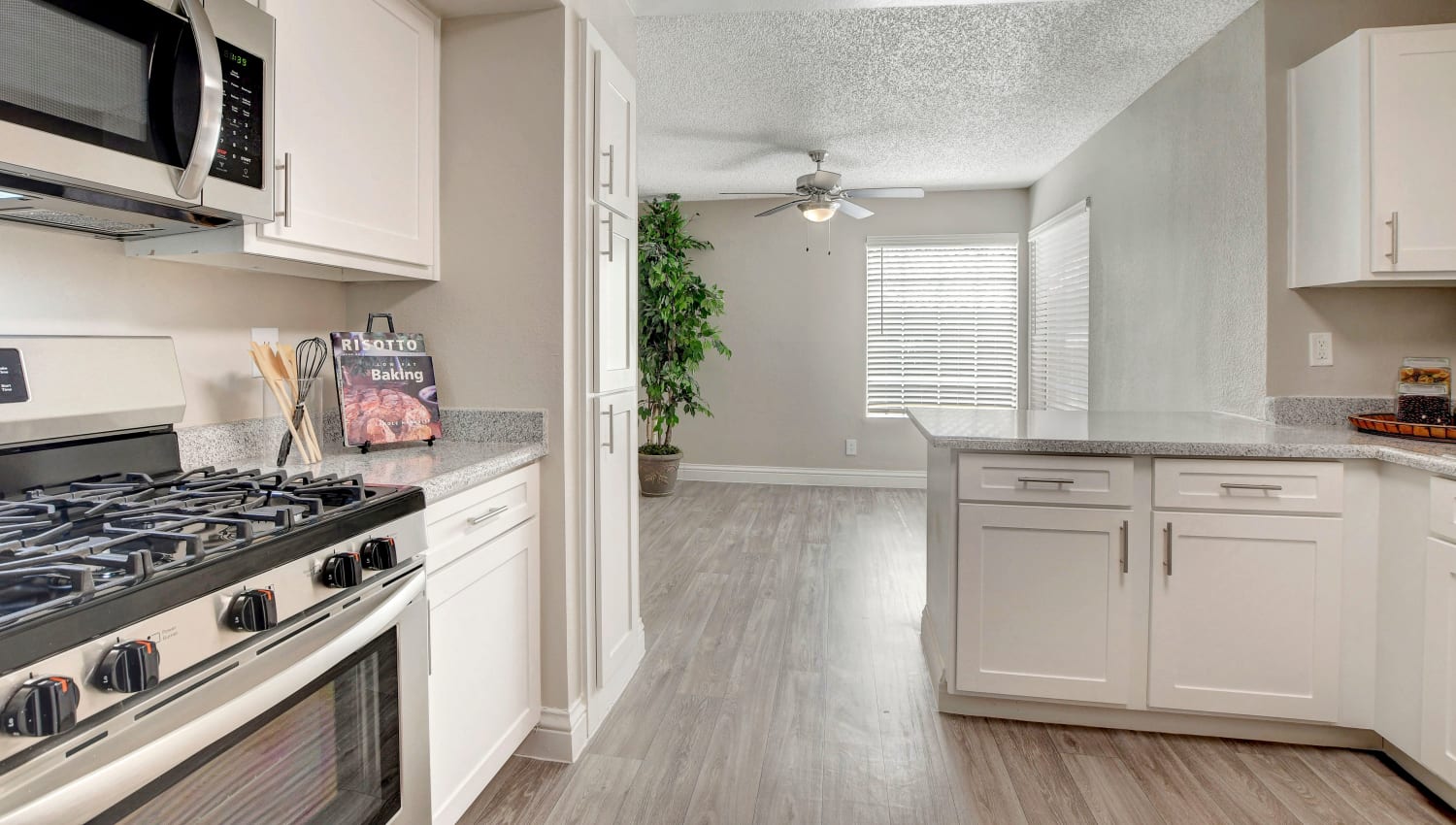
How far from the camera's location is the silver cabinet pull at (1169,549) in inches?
82.2

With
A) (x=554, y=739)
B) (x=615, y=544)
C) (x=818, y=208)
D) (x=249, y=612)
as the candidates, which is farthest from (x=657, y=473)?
(x=249, y=612)

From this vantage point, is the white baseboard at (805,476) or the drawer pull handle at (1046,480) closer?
the drawer pull handle at (1046,480)

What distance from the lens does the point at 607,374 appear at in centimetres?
227

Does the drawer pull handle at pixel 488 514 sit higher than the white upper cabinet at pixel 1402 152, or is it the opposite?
the white upper cabinet at pixel 1402 152

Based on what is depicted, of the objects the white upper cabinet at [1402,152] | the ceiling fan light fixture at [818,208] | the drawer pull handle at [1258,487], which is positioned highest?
the ceiling fan light fixture at [818,208]

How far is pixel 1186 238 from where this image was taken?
124 inches

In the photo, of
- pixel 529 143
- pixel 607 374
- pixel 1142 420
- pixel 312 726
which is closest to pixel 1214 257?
pixel 1142 420

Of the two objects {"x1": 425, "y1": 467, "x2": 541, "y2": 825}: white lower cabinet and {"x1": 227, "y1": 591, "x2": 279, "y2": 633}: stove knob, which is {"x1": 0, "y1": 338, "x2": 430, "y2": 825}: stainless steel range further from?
{"x1": 425, "y1": 467, "x2": 541, "y2": 825}: white lower cabinet

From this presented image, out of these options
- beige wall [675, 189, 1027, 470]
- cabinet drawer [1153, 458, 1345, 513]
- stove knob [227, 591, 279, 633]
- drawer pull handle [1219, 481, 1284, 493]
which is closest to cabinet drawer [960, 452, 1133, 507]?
cabinet drawer [1153, 458, 1345, 513]

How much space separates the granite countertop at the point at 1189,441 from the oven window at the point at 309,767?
1.60 m

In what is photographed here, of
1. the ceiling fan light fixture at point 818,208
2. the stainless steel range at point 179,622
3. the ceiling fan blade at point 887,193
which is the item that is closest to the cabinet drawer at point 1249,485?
the stainless steel range at point 179,622

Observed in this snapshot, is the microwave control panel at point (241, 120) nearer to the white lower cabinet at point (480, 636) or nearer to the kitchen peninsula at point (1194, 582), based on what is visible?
the white lower cabinet at point (480, 636)

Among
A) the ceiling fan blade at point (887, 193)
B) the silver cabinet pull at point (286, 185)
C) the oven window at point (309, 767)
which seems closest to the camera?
the oven window at point (309, 767)

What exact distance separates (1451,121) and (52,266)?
11.6 ft
